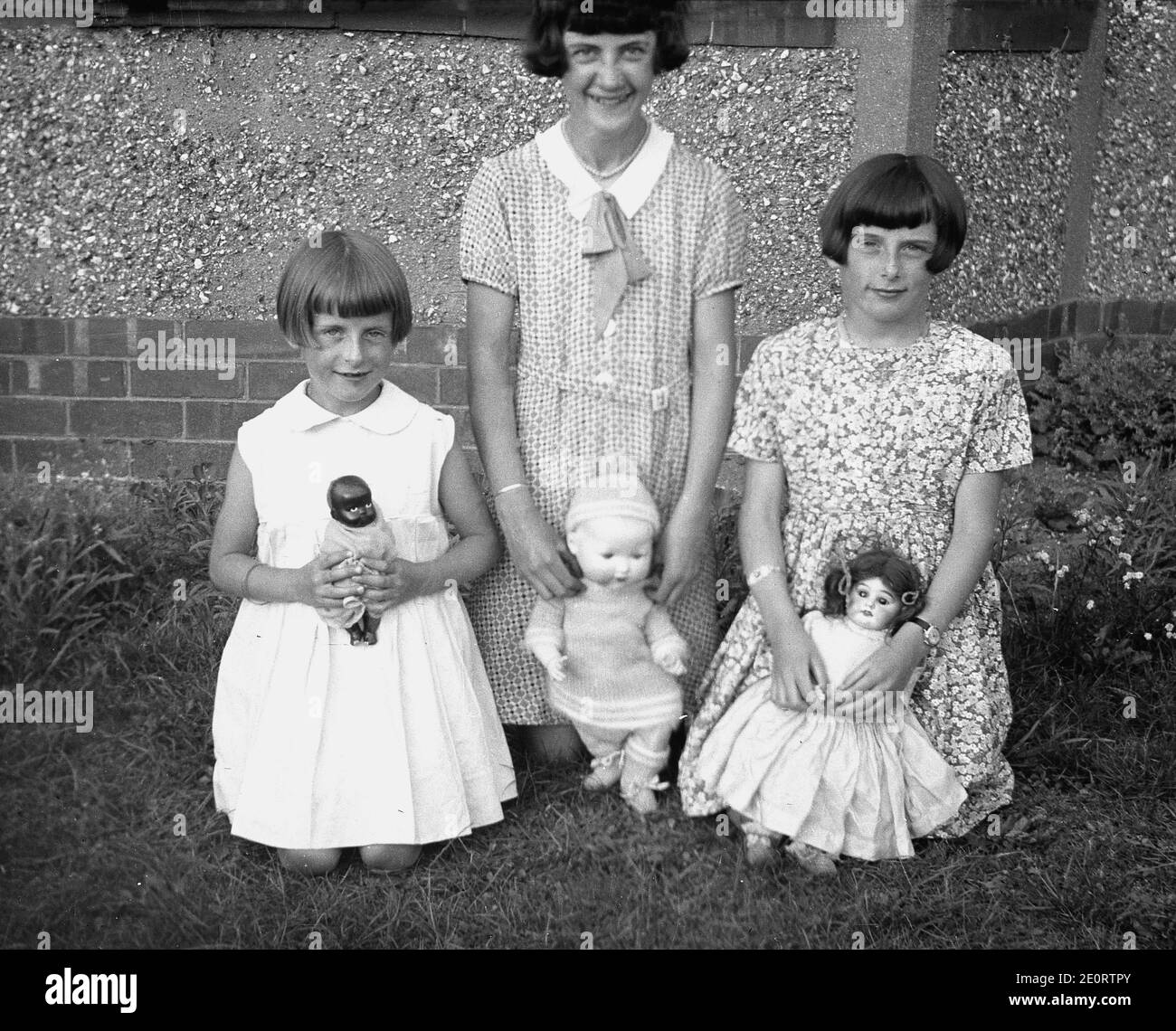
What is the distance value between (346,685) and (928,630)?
4.20 ft

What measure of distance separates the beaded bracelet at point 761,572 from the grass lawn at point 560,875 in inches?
22.8

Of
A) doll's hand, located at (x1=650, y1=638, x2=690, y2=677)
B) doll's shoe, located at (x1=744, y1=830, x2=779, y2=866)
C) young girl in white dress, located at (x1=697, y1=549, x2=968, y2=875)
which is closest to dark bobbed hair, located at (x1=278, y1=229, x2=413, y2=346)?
doll's hand, located at (x1=650, y1=638, x2=690, y2=677)

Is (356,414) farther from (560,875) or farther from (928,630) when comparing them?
(928,630)

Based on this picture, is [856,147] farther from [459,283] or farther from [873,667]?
[873,667]

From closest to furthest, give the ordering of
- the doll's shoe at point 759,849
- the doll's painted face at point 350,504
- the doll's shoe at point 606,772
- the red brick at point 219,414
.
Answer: the doll's painted face at point 350,504
the doll's shoe at point 759,849
the doll's shoe at point 606,772
the red brick at point 219,414

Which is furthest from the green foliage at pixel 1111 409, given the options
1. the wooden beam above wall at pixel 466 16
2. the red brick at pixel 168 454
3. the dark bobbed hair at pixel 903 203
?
the red brick at pixel 168 454

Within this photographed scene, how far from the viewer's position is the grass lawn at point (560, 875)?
2814 mm

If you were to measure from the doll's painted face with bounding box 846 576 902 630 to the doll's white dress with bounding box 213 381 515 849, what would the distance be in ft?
2.90

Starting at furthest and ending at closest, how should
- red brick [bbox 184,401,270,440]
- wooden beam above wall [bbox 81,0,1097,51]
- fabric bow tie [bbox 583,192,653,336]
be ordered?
red brick [bbox 184,401,270,440] → wooden beam above wall [bbox 81,0,1097,51] → fabric bow tie [bbox 583,192,653,336]

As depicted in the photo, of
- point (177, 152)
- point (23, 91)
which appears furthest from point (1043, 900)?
point (23, 91)

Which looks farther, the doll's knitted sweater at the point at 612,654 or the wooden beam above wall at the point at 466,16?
the wooden beam above wall at the point at 466,16

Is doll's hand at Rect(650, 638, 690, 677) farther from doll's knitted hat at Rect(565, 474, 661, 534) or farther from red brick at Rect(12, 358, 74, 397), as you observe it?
red brick at Rect(12, 358, 74, 397)

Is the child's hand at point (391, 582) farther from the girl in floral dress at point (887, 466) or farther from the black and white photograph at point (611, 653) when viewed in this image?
the girl in floral dress at point (887, 466)

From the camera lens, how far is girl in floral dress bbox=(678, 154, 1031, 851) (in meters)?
2.99
